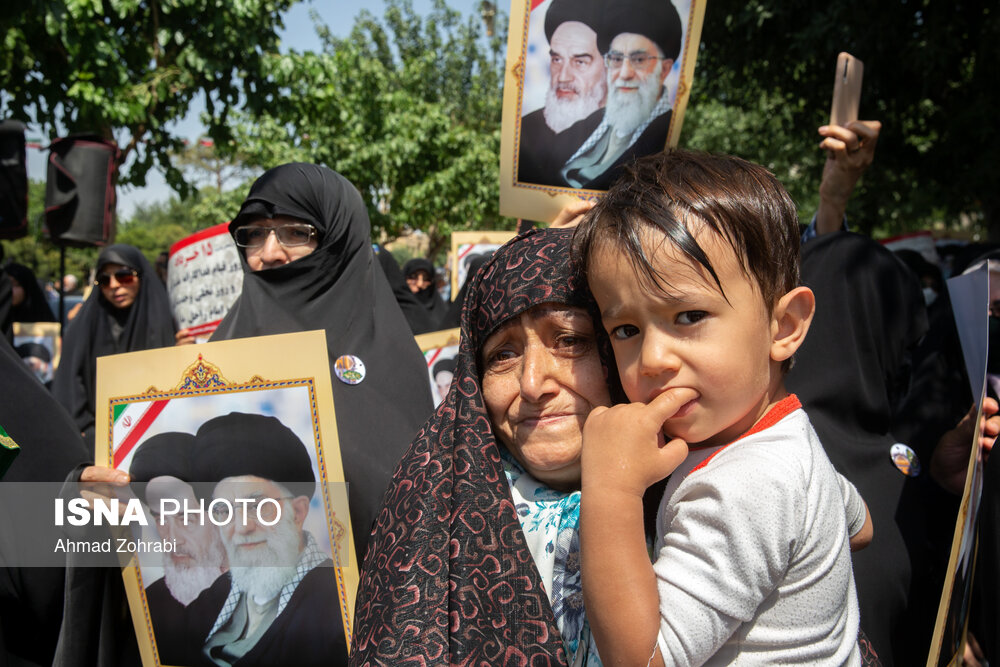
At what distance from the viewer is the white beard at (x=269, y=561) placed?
172 centimetres

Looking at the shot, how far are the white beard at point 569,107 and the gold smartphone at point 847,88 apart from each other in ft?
2.09

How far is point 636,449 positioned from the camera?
1051mm

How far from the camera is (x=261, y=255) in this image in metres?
2.35

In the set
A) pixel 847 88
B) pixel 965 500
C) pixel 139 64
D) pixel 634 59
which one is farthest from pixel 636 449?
pixel 139 64

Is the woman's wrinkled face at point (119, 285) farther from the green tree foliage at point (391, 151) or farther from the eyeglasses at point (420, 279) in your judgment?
the green tree foliage at point (391, 151)

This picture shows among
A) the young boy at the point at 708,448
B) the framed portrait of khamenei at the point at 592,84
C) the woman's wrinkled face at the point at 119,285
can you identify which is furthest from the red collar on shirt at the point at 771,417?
the woman's wrinkled face at the point at 119,285

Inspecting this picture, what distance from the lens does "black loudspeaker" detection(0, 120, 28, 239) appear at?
12.1 ft

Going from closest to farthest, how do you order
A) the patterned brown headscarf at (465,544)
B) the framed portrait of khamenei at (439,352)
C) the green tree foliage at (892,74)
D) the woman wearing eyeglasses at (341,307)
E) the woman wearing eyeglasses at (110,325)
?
the patterned brown headscarf at (465,544) → the woman wearing eyeglasses at (341,307) → the framed portrait of khamenei at (439,352) → the woman wearing eyeglasses at (110,325) → the green tree foliage at (892,74)

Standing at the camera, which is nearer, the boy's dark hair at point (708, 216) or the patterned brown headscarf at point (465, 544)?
the boy's dark hair at point (708, 216)

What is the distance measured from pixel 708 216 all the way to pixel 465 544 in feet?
2.21

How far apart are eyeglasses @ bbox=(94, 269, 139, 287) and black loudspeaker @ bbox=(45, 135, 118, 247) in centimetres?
133

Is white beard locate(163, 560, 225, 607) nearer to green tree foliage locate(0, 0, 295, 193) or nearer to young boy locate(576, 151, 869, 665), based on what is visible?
young boy locate(576, 151, 869, 665)

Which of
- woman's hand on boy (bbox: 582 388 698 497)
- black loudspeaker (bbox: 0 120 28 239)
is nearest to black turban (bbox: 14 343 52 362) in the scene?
black loudspeaker (bbox: 0 120 28 239)

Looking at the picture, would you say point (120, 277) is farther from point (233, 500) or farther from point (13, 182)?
point (233, 500)
